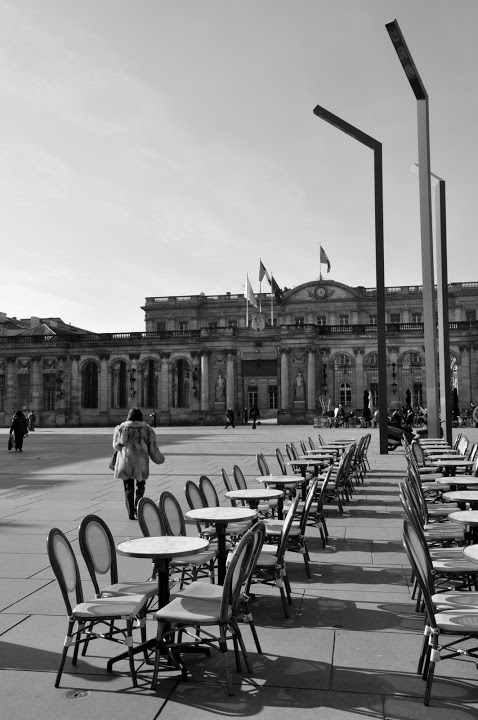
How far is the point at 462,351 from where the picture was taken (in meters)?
52.5

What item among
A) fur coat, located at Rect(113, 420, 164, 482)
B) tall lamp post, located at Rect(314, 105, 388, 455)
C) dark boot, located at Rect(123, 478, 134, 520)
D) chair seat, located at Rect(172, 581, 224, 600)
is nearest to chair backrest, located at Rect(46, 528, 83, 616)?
chair seat, located at Rect(172, 581, 224, 600)

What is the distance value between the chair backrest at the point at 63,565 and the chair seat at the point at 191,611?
673mm

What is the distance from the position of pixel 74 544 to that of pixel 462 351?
47.6 metres

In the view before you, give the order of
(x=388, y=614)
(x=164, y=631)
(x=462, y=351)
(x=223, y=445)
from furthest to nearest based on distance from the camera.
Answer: (x=462, y=351) < (x=223, y=445) < (x=388, y=614) < (x=164, y=631)

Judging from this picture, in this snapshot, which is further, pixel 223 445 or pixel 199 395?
pixel 199 395

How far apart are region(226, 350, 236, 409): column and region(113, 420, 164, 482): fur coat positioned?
4459 centimetres

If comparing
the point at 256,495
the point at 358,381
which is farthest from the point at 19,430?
the point at 358,381

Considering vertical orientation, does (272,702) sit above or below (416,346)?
below

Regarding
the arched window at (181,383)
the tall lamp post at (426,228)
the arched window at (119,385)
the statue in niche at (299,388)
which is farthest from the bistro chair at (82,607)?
the arched window at (119,385)

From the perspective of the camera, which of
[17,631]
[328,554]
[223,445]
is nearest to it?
[17,631]

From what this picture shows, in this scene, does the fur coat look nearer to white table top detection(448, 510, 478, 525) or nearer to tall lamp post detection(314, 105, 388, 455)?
white table top detection(448, 510, 478, 525)

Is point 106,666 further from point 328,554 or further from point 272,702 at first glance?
point 328,554

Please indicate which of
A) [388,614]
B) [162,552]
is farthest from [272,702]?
[388,614]

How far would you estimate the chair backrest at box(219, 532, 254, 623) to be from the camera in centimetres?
469
